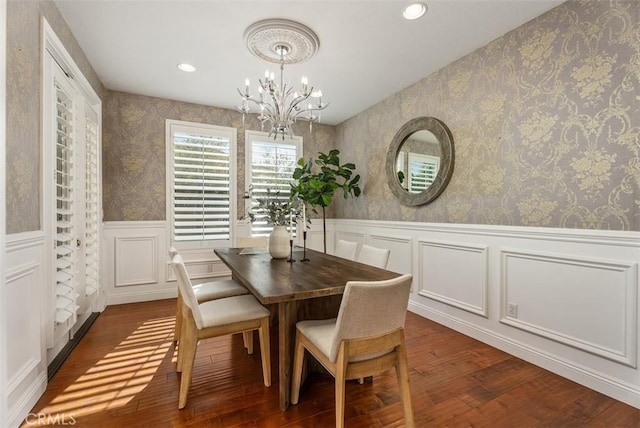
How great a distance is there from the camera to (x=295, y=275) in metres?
1.91

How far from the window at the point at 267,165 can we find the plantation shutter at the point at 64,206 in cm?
216

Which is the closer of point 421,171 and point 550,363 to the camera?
point 550,363

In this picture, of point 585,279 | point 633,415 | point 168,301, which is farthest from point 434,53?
point 168,301

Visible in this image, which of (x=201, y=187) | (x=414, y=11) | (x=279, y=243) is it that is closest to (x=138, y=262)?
(x=201, y=187)

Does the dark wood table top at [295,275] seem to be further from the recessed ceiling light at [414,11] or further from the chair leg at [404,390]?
the recessed ceiling light at [414,11]

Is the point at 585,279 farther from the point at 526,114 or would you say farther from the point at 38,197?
the point at 38,197

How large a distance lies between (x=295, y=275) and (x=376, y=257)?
819 millimetres

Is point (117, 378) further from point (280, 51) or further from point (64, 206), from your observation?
point (280, 51)

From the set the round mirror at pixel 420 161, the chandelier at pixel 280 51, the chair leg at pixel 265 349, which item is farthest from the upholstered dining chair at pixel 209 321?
the round mirror at pixel 420 161

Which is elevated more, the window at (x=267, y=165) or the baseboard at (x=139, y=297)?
the window at (x=267, y=165)

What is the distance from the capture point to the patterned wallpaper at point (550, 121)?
5.92 feet

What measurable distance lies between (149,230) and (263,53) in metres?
2.68

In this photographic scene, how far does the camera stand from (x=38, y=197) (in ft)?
5.99

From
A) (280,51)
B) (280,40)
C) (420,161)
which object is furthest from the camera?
(420,161)
